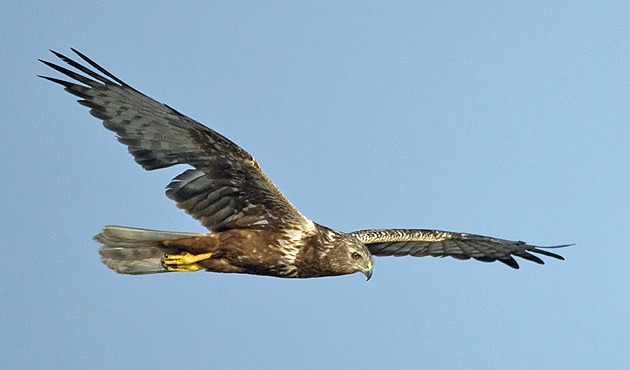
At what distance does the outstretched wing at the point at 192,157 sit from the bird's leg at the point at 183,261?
332 millimetres

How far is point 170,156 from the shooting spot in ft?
29.6

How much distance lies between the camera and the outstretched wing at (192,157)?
875 centimetres

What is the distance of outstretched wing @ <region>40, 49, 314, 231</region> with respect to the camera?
28.7ft

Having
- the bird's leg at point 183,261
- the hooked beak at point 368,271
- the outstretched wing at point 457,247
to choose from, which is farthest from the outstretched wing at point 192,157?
the outstretched wing at point 457,247

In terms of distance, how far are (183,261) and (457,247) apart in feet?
12.0

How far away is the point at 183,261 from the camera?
939 centimetres

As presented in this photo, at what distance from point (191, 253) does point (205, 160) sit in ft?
3.32

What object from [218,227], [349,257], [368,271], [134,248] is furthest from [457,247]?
[134,248]

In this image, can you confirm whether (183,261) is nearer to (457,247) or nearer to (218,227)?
(218,227)

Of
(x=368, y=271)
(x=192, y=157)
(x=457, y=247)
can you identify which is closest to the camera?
(x=192, y=157)

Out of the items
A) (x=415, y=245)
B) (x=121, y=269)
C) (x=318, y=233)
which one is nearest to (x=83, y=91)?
(x=121, y=269)

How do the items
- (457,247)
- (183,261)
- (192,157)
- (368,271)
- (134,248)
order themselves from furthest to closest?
1. (457,247)
2. (368,271)
3. (134,248)
4. (183,261)
5. (192,157)

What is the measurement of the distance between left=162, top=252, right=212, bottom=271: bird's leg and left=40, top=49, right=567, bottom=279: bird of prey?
0.03 feet

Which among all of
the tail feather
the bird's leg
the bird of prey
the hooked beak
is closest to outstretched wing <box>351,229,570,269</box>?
the hooked beak
